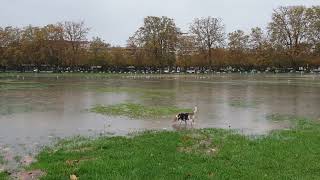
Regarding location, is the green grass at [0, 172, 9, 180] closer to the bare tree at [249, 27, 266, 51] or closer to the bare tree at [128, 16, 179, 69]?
the bare tree at [128, 16, 179, 69]

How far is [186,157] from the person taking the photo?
13211 millimetres

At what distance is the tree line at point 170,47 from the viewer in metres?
114

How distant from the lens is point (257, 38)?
127 metres

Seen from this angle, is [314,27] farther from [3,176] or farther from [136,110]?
[3,176]

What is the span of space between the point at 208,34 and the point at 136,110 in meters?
98.5

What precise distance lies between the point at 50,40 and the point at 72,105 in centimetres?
8443

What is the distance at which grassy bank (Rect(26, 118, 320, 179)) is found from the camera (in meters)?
11.4

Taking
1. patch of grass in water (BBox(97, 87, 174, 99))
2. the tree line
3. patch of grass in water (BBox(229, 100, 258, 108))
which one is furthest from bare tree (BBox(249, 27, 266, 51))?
patch of grass in water (BBox(229, 100, 258, 108))

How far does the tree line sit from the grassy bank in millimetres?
98905

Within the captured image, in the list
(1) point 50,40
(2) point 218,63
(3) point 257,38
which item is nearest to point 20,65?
(1) point 50,40

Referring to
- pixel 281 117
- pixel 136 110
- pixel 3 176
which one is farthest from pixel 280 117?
pixel 3 176

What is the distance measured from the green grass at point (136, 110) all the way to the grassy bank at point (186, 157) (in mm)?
8303

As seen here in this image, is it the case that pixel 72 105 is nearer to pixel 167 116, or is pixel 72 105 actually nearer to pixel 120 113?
pixel 120 113

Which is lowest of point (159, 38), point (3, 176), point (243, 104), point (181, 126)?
point (243, 104)
